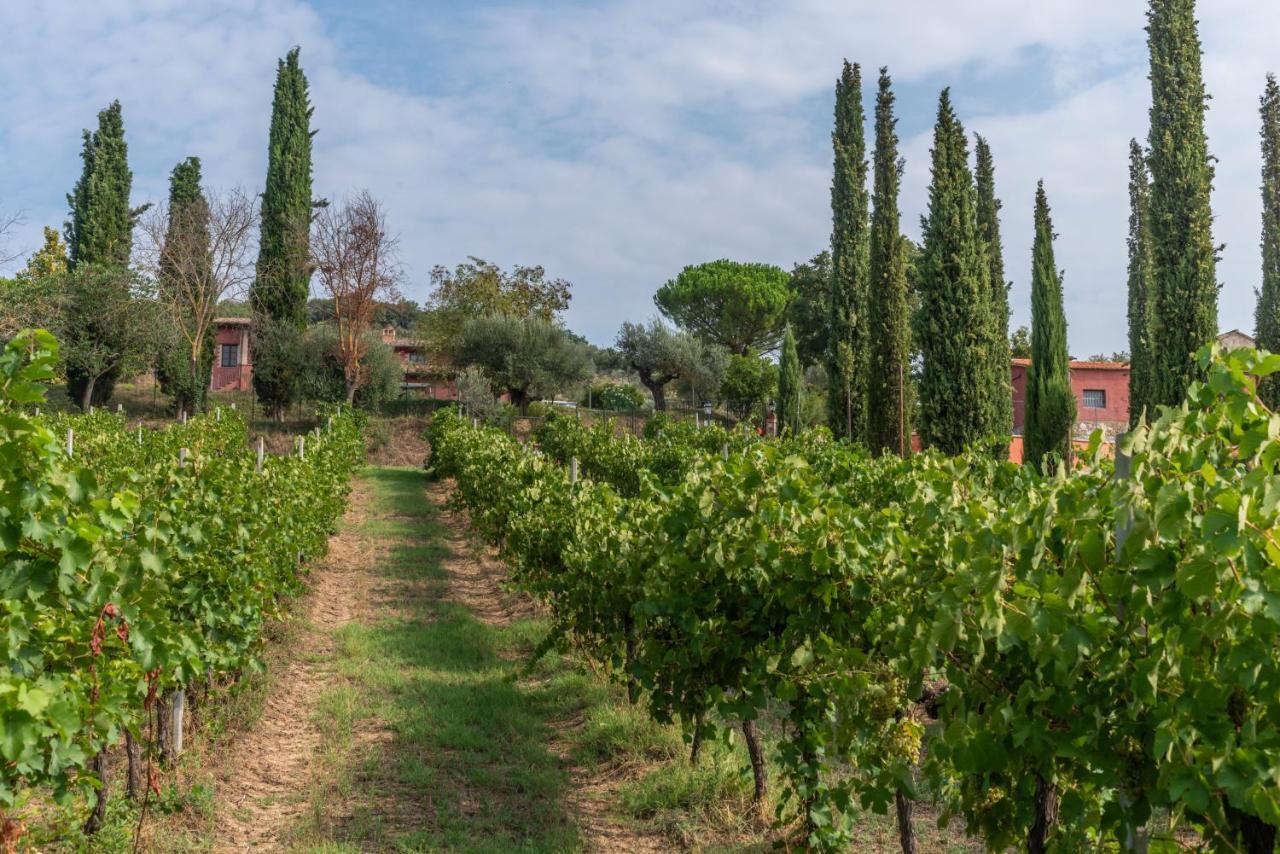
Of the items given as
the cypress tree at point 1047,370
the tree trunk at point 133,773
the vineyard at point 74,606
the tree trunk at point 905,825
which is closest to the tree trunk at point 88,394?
the cypress tree at point 1047,370

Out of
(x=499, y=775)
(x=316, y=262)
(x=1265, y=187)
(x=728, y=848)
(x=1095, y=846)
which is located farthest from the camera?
(x=316, y=262)

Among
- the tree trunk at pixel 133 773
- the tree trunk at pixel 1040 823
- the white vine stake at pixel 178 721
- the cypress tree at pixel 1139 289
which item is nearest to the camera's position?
the tree trunk at pixel 1040 823

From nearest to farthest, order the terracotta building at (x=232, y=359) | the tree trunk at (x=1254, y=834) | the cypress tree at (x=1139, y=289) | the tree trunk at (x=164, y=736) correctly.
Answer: the tree trunk at (x=1254, y=834), the tree trunk at (x=164, y=736), the cypress tree at (x=1139, y=289), the terracotta building at (x=232, y=359)

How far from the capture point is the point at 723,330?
48.8 meters

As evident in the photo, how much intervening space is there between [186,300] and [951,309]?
24.5 meters

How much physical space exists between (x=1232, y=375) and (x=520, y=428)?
30840 mm

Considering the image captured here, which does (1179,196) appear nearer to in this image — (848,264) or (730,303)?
(848,264)

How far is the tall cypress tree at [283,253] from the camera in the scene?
32.1 metres

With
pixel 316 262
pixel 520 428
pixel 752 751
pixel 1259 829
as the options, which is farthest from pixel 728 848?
pixel 316 262

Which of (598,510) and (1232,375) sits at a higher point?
(1232,375)

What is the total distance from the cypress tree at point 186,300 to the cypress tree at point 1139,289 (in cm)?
2722

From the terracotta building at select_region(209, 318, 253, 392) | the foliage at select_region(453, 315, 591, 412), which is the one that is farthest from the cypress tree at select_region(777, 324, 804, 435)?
the terracotta building at select_region(209, 318, 253, 392)

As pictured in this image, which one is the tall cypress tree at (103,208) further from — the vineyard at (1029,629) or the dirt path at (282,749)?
the vineyard at (1029,629)

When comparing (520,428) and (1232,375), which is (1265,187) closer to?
(520,428)
